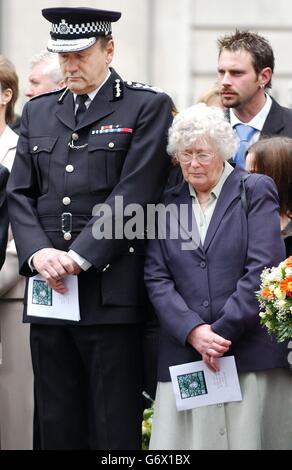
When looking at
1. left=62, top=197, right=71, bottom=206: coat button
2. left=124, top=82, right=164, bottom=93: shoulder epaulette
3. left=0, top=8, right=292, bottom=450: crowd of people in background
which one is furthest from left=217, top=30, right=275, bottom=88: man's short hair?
left=62, top=197, right=71, bottom=206: coat button

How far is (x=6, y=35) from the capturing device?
17422 mm

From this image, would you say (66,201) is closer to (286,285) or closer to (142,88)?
(142,88)

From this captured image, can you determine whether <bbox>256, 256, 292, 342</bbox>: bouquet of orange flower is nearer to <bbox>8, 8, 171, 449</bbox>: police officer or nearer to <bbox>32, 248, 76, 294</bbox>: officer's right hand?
<bbox>8, 8, 171, 449</bbox>: police officer

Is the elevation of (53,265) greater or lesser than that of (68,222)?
lesser

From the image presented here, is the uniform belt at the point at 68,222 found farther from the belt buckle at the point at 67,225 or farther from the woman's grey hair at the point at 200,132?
the woman's grey hair at the point at 200,132

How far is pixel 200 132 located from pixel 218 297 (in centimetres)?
75

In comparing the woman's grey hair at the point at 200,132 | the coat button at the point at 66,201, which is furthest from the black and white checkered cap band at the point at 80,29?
the coat button at the point at 66,201

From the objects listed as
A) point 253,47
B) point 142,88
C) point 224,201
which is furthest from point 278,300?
point 253,47

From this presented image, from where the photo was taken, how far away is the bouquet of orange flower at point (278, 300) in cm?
579

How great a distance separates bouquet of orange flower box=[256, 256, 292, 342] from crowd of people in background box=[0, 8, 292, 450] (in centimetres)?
16

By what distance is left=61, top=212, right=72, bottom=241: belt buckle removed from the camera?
6.33 metres

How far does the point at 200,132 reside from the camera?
6.18 metres
